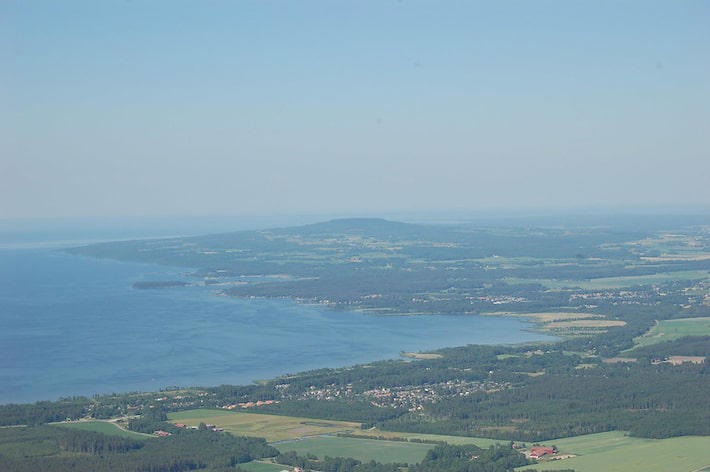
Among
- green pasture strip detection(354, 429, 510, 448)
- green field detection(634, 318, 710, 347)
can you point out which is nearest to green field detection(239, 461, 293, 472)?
green pasture strip detection(354, 429, 510, 448)

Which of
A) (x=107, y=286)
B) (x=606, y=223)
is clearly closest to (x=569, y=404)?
(x=107, y=286)

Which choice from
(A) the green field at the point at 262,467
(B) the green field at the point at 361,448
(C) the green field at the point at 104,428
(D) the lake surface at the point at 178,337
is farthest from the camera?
(D) the lake surface at the point at 178,337

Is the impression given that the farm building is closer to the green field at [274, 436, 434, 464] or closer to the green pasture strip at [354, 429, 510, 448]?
the green pasture strip at [354, 429, 510, 448]

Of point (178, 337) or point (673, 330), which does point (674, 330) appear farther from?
point (178, 337)

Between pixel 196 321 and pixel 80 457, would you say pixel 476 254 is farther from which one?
pixel 80 457

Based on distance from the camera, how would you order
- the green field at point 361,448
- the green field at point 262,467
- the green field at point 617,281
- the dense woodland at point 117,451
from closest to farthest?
the green field at point 262,467
the dense woodland at point 117,451
the green field at point 361,448
the green field at point 617,281

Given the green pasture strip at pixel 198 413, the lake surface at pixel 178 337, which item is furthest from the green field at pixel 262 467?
the lake surface at pixel 178 337

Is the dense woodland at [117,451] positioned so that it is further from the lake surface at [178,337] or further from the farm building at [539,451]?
the lake surface at [178,337]
